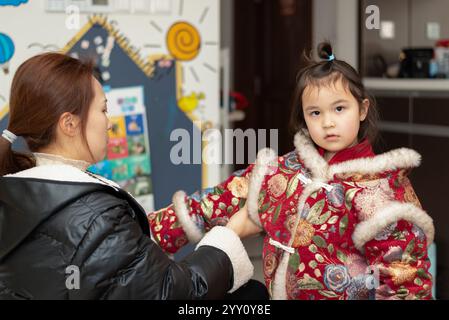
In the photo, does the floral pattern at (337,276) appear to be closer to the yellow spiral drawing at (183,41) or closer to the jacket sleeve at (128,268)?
the jacket sleeve at (128,268)

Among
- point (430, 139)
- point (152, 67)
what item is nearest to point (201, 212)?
point (152, 67)

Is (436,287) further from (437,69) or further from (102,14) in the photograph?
(102,14)

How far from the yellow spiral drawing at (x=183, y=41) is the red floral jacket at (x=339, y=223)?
1579 millimetres

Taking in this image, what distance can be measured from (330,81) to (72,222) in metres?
0.72

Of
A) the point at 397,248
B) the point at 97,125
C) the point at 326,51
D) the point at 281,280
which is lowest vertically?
the point at 281,280

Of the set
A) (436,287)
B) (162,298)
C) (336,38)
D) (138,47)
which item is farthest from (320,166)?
(336,38)

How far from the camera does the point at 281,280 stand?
1.59m

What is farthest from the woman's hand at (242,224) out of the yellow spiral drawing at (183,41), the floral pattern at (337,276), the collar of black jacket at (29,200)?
the yellow spiral drawing at (183,41)

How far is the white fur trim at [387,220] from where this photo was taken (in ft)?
4.75

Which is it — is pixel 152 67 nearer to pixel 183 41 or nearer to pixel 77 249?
pixel 183 41

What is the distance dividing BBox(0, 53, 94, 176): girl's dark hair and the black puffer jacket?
12cm

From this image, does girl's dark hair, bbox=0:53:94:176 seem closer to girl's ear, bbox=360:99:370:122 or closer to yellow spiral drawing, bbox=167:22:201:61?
girl's ear, bbox=360:99:370:122
